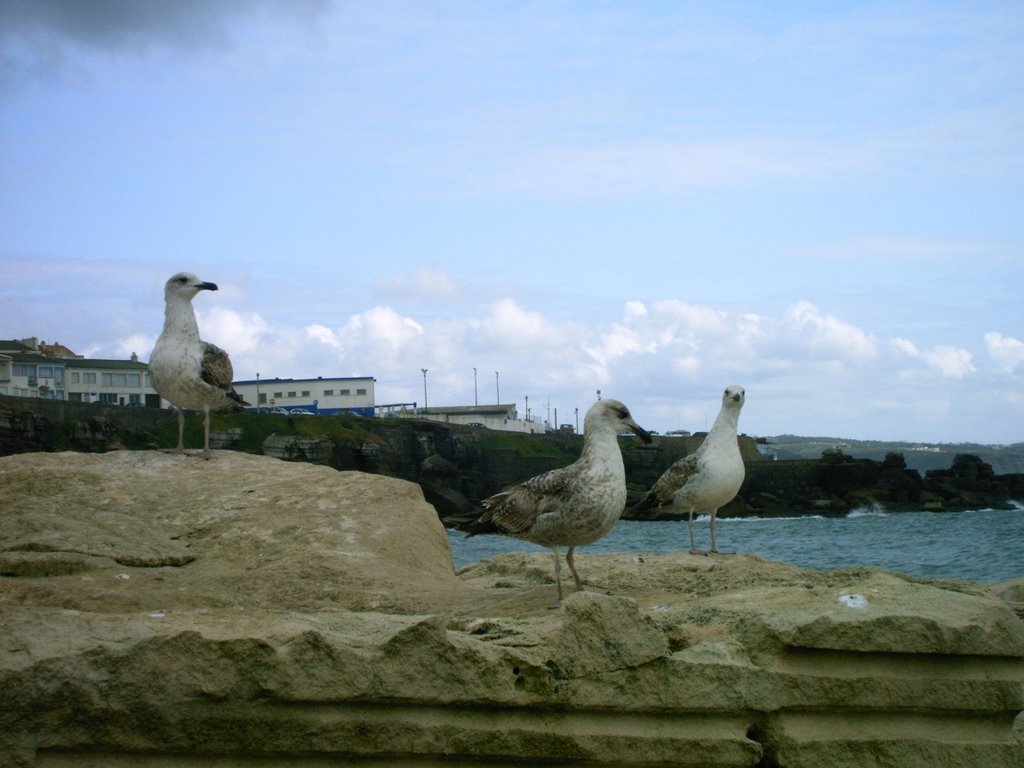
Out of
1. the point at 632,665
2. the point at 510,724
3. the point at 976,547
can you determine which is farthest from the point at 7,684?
the point at 976,547

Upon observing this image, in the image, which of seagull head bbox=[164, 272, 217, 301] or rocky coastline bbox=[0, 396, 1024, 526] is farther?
rocky coastline bbox=[0, 396, 1024, 526]

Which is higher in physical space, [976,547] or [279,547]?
[279,547]

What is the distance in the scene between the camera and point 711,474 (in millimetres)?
A: 10672

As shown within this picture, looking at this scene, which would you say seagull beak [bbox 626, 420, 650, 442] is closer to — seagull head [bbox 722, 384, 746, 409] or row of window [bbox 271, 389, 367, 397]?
seagull head [bbox 722, 384, 746, 409]

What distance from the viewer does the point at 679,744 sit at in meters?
5.02

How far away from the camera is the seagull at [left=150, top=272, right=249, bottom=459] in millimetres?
10109

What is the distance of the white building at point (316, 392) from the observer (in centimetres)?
8619

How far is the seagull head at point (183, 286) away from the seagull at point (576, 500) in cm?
380

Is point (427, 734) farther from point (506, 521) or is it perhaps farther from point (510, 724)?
point (506, 521)

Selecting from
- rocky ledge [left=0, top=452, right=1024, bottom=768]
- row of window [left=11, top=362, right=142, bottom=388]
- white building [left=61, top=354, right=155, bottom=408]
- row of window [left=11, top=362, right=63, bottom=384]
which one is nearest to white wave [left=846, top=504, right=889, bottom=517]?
white building [left=61, top=354, right=155, bottom=408]

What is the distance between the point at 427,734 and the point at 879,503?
62.2 meters

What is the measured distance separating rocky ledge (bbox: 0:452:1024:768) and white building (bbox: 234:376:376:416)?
80.0m

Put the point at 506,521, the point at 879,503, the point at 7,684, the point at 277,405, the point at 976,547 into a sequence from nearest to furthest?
the point at 7,684 → the point at 506,521 → the point at 976,547 → the point at 879,503 → the point at 277,405

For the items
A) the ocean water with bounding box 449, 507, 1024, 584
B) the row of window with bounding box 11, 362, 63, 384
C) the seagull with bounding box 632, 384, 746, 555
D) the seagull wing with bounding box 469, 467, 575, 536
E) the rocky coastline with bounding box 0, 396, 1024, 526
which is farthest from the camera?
the row of window with bounding box 11, 362, 63, 384
